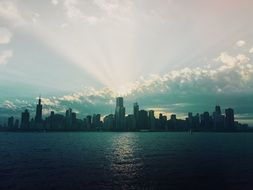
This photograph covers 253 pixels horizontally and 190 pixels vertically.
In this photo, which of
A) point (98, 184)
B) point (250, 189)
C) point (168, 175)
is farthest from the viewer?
point (168, 175)

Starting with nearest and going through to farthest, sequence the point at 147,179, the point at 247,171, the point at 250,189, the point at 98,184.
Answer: the point at 250,189, the point at 98,184, the point at 147,179, the point at 247,171

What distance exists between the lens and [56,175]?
67.9 m

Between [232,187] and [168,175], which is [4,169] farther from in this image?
[232,187]

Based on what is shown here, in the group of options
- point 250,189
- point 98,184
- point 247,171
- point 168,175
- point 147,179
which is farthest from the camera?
point 247,171

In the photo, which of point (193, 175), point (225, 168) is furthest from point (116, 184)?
point (225, 168)

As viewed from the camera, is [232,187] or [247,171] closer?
[232,187]

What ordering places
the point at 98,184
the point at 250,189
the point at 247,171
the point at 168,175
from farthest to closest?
the point at 247,171 → the point at 168,175 → the point at 98,184 → the point at 250,189

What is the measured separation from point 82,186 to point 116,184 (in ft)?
26.9

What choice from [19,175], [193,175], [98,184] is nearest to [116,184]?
[98,184]

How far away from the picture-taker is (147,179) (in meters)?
64.0

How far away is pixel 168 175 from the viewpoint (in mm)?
68250

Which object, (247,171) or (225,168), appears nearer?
(247,171)

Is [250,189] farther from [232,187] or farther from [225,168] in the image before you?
[225,168]

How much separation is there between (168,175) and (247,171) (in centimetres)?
2522
